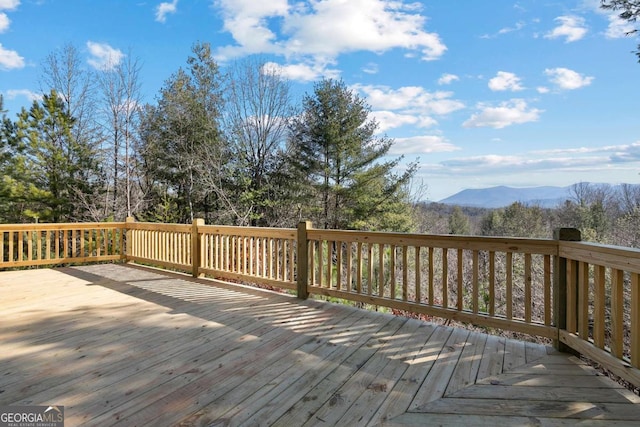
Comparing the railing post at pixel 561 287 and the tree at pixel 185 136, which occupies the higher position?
the tree at pixel 185 136

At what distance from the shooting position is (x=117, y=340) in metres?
2.59

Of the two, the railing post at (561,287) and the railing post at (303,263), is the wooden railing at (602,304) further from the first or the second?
the railing post at (303,263)

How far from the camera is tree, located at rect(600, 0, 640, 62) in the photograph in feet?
15.4

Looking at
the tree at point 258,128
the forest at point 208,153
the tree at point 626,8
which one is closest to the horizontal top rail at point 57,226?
the forest at point 208,153

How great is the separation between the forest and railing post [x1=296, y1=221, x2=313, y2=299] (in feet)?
26.9

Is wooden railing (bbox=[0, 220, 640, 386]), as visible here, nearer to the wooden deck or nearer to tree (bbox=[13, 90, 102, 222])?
the wooden deck

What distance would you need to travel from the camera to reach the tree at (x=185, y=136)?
12.4 meters

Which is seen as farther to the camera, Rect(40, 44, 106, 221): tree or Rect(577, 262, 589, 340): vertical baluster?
Rect(40, 44, 106, 221): tree

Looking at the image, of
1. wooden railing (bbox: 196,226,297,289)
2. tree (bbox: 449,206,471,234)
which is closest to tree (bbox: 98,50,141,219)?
wooden railing (bbox: 196,226,297,289)

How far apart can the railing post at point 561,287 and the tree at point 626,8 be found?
4366mm

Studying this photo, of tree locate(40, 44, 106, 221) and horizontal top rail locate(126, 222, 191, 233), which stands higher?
tree locate(40, 44, 106, 221)

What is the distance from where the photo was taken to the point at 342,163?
12180mm

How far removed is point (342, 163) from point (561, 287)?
10117 millimetres

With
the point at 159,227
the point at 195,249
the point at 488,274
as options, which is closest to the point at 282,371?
the point at 488,274
